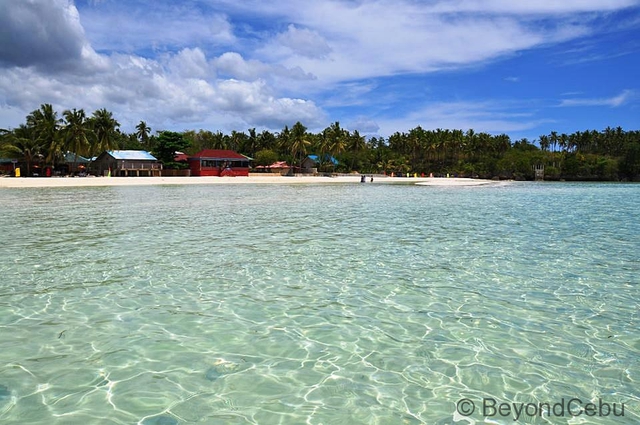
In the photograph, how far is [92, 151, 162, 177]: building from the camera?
6838 cm

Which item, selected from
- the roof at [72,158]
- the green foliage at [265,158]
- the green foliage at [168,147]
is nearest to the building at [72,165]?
the roof at [72,158]

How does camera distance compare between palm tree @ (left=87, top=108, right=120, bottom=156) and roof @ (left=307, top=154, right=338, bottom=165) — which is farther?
roof @ (left=307, top=154, right=338, bottom=165)

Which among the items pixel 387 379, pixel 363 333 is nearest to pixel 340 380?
pixel 387 379

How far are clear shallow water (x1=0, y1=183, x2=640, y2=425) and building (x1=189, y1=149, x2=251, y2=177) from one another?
63413 millimetres

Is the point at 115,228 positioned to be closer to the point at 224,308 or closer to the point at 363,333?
the point at 224,308

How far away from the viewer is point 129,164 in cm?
6869

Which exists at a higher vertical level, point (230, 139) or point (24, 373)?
point (230, 139)

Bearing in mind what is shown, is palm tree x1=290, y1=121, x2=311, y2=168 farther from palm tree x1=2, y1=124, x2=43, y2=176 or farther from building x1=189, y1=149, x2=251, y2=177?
palm tree x1=2, y1=124, x2=43, y2=176

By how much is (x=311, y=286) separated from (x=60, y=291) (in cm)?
393

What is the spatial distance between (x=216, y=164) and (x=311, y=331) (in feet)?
234

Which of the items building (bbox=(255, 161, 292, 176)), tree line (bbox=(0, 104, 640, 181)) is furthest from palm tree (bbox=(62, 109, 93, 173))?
building (bbox=(255, 161, 292, 176))

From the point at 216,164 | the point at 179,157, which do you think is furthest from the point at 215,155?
the point at 179,157

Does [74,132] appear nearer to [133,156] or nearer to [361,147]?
[133,156]

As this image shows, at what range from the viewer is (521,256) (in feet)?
32.4
